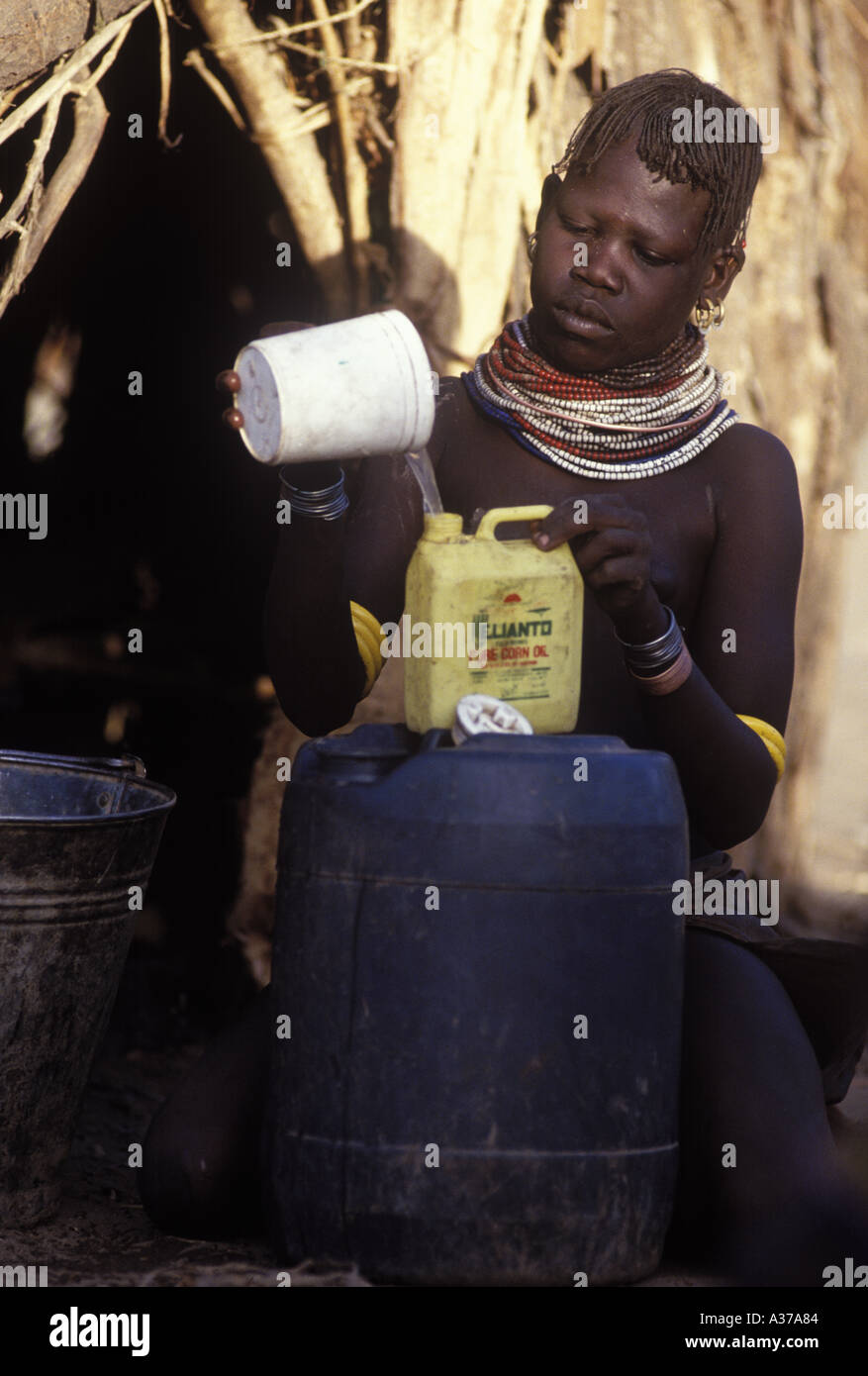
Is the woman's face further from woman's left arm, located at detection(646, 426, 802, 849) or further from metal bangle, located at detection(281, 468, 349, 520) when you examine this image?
metal bangle, located at detection(281, 468, 349, 520)

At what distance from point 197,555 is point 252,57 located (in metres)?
1.16

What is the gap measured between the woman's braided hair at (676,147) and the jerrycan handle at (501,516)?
0.57 m

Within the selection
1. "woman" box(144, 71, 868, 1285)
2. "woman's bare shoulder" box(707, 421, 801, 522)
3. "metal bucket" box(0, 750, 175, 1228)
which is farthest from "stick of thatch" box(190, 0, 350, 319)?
"metal bucket" box(0, 750, 175, 1228)

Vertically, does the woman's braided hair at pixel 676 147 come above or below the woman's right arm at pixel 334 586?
above

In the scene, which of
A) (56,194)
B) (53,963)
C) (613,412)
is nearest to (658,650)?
(613,412)

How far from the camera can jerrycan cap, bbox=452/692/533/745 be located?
1.91m

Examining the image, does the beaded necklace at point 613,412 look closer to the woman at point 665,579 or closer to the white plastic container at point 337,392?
the woman at point 665,579

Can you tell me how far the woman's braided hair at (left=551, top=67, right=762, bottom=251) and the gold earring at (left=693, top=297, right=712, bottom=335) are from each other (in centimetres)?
14

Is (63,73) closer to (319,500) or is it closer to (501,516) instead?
(319,500)

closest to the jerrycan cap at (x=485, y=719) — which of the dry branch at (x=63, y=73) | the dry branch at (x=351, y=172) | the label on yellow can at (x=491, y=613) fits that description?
the label on yellow can at (x=491, y=613)

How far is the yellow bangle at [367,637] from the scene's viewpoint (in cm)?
230

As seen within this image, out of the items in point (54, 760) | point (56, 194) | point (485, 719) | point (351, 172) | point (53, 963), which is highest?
point (351, 172)

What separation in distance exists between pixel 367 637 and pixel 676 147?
82 centimetres

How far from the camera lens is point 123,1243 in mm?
2283
